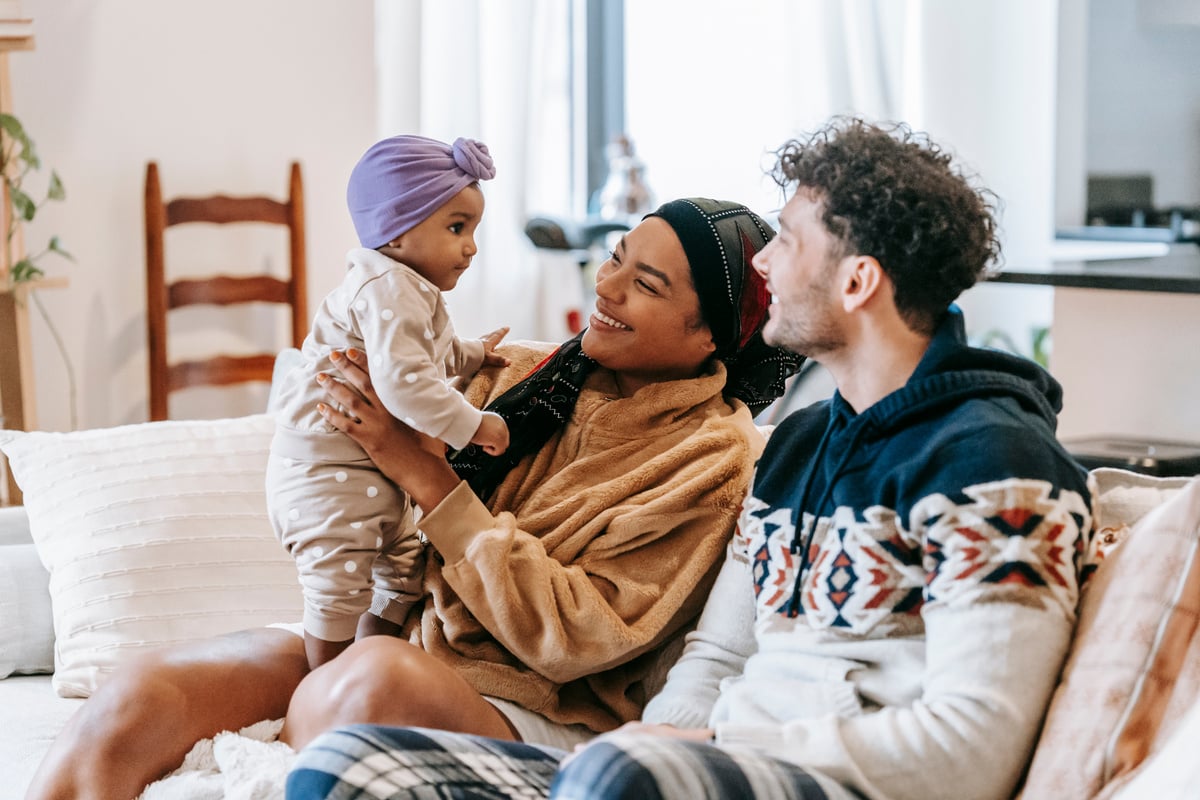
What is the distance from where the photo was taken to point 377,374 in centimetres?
155

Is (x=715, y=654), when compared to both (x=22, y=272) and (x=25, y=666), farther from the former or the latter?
(x=22, y=272)

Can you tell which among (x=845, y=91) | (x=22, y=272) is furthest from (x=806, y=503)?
(x=845, y=91)

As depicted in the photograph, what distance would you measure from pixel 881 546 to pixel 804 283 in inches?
11.2

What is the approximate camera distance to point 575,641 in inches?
60.9

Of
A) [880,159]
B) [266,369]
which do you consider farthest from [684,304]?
[266,369]

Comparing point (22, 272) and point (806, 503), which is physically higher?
point (22, 272)

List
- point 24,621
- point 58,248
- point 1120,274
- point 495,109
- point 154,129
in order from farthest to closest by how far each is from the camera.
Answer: point 495,109, point 154,129, point 58,248, point 1120,274, point 24,621

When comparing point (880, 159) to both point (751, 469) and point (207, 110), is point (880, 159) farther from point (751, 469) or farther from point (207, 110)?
point (207, 110)

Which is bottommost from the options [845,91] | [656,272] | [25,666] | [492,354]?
[25,666]

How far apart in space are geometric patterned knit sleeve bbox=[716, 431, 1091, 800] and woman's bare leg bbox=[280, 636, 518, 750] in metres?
0.37

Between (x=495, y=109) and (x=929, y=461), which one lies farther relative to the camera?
(x=495, y=109)

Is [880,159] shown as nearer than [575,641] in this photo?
Yes

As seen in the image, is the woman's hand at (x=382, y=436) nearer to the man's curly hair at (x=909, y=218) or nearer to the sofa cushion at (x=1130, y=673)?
the man's curly hair at (x=909, y=218)

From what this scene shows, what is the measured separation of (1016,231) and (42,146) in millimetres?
2924
